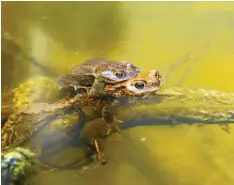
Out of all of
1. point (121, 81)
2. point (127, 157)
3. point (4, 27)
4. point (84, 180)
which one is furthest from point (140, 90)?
point (4, 27)

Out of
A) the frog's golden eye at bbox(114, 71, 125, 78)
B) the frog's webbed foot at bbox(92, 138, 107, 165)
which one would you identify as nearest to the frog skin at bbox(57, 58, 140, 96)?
the frog's golden eye at bbox(114, 71, 125, 78)

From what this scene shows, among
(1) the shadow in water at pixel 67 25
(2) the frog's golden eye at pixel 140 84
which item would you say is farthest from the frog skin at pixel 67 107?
(1) the shadow in water at pixel 67 25

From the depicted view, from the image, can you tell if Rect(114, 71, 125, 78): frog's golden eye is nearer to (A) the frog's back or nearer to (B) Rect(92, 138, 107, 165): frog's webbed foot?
(A) the frog's back

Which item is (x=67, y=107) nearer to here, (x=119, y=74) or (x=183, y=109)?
(x=119, y=74)

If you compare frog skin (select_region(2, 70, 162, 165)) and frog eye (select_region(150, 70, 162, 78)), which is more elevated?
frog eye (select_region(150, 70, 162, 78))

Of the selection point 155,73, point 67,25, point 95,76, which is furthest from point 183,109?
point 67,25

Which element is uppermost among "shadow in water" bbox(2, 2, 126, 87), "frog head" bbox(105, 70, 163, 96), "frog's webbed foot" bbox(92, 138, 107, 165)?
"shadow in water" bbox(2, 2, 126, 87)

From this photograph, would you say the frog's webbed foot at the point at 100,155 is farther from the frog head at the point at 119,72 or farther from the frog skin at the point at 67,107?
the frog head at the point at 119,72
